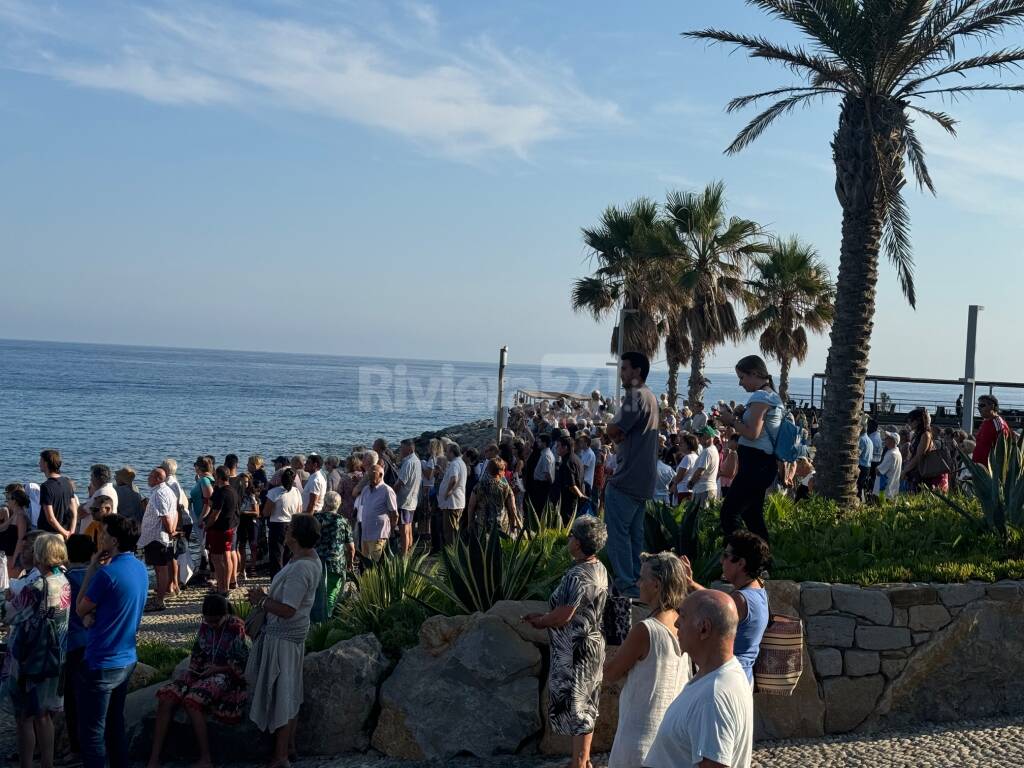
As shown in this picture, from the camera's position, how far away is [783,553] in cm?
791

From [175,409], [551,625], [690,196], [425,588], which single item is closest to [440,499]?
[425,588]

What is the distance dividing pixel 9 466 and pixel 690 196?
28678 mm

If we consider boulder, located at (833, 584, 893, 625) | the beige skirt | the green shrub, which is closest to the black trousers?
boulder, located at (833, 584, 893, 625)

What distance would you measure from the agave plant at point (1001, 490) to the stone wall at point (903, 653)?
1.32 m

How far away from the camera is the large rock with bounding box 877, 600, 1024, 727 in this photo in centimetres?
689

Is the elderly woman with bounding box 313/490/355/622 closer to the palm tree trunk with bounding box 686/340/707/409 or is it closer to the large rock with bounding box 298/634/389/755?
the large rock with bounding box 298/634/389/755

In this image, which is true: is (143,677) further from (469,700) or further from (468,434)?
(468,434)

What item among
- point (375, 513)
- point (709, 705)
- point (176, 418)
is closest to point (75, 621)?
point (709, 705)

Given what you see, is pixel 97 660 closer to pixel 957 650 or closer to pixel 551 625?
pixel 551 625

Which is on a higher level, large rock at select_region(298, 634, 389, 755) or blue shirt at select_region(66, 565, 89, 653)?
blue shirt at select_region(66, 565, 89, 653)

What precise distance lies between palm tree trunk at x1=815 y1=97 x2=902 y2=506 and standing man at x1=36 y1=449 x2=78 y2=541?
25.9 feet

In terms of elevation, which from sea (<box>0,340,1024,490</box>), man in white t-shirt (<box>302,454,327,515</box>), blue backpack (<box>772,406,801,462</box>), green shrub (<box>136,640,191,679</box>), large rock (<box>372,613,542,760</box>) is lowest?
sea (<box>0,340,1024,490</box>)

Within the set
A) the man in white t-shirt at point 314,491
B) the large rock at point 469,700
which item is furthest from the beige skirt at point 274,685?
the man in white t-shirt at point 314,491

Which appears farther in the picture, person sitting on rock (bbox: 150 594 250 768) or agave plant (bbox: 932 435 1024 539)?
agave plant (bbox: 932 435 1024 539)
